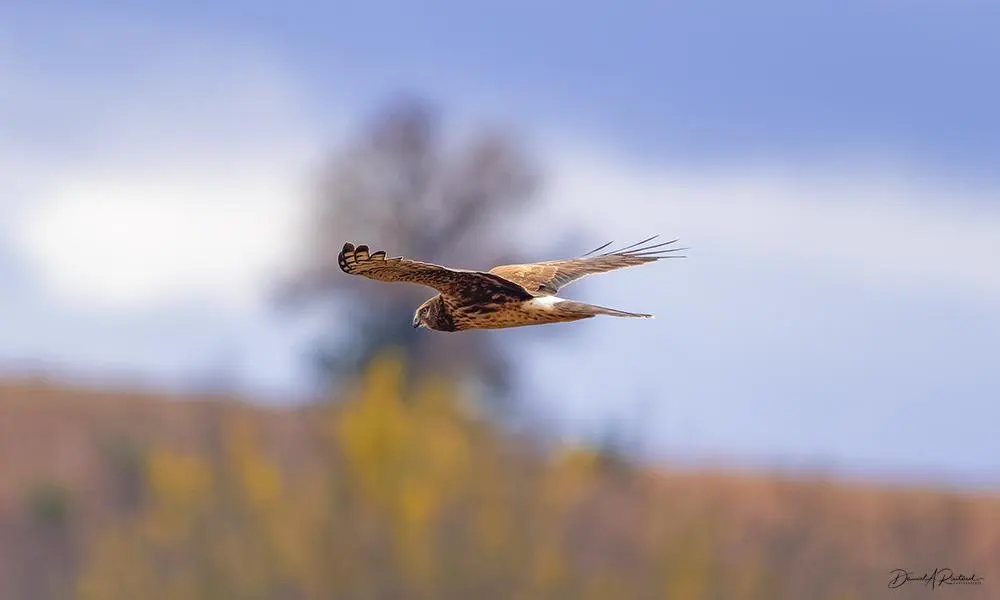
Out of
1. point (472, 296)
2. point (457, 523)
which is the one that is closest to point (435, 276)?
→ point (472, 296)

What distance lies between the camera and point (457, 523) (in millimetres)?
33125

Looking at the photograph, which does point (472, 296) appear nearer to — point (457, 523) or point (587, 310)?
point (587, 310)

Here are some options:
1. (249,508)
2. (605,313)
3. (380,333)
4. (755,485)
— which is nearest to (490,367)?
(380,333)

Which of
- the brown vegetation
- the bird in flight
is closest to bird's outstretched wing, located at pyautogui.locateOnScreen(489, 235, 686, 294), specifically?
the bird in flight

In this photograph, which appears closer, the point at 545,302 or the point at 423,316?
the point at 545,302

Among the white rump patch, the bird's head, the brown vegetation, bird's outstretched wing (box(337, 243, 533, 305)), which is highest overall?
bird's outstretched wing (box(337, 243, 533, 305))

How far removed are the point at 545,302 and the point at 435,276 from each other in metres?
0.71

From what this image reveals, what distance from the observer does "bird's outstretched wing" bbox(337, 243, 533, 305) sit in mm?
12031

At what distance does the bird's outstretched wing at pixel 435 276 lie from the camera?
12.0m

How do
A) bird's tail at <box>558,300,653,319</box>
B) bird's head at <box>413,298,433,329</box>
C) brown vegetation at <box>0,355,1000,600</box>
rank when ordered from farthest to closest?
1. brown vegetation at <box>0,355,1000,600</box>
2. bird's head at <box>413,298,433,329</box>
3. bird's tail at <box>558,300,653,319</box>

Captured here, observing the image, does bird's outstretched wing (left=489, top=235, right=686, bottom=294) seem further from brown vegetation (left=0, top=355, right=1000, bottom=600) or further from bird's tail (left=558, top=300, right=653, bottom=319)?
brown vegetation (left=0, top=355, right=1000, bottom=600)

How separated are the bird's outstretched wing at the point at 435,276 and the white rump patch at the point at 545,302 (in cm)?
5

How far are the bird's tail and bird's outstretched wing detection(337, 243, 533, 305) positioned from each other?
30 centimetres

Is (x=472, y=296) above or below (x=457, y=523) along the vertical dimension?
above
